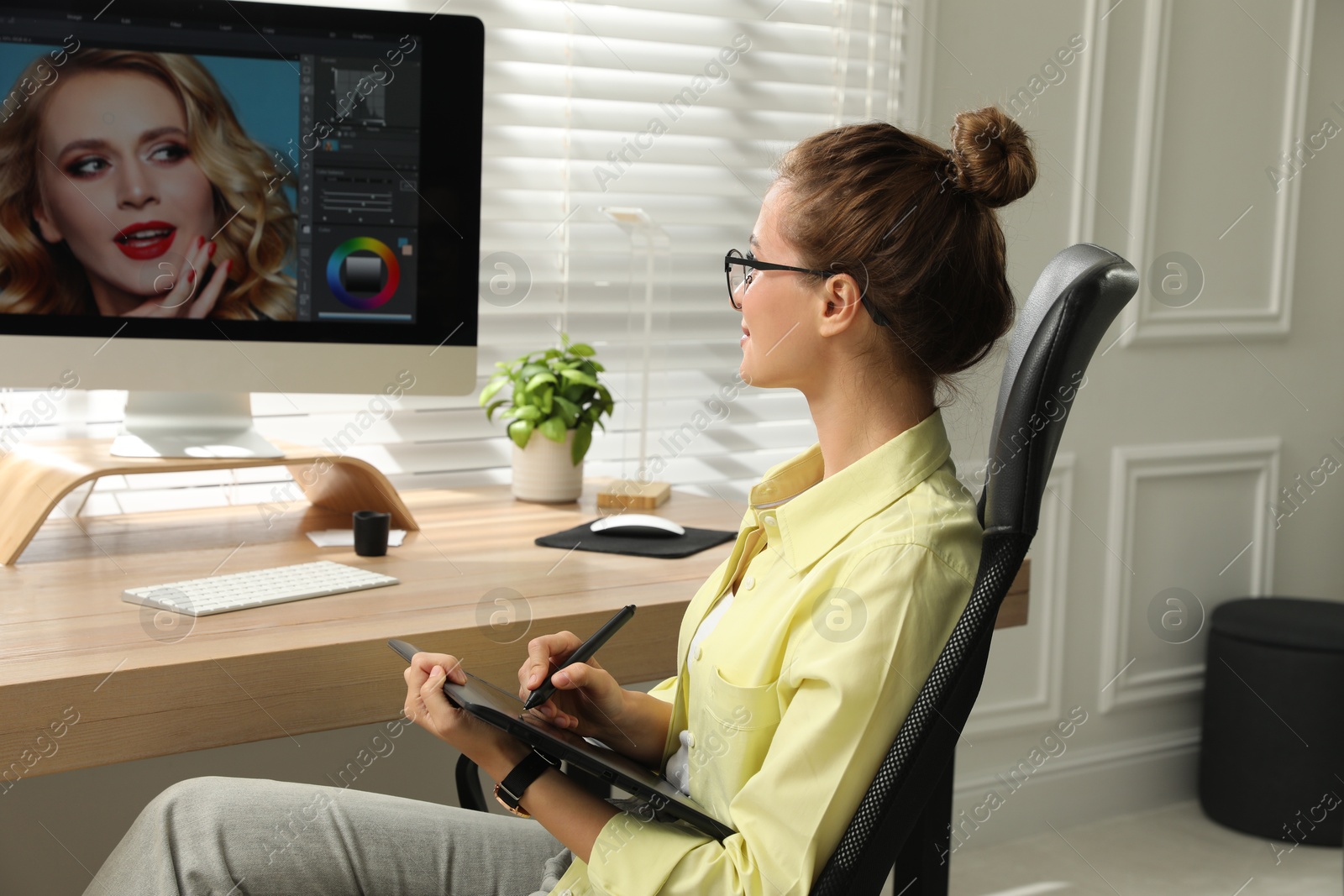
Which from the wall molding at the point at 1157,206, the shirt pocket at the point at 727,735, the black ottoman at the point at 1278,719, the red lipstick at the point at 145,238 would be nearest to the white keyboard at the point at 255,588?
the red lipstick at the point at 145,238

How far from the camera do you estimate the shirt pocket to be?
1.01 m

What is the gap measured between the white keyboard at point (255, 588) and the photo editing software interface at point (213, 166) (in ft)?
1.27

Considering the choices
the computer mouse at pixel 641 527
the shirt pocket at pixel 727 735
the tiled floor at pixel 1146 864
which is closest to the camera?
the shirt pocket at pixel 727 735

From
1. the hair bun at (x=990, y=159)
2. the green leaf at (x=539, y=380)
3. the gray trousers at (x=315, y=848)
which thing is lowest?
the gray trousers at (x=315, y=848)

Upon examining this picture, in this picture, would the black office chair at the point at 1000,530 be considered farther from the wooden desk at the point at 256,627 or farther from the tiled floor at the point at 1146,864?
the tiled floor at the point at 1146,864

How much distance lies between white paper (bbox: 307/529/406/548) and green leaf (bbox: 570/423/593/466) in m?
0.35

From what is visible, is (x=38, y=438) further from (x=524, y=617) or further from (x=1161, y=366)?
(x=1161, y=366)

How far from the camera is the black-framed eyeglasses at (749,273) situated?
3.71ft

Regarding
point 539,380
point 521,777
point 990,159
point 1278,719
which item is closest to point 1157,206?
Result: point 1278,719

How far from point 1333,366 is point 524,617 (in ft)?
8.19

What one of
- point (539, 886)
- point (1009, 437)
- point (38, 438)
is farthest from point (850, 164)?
point (38, 438)

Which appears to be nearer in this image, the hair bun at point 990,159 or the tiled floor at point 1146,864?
the hair bun at point 990,159

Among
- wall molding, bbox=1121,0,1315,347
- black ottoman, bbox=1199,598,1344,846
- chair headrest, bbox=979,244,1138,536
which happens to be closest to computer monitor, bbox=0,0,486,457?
chair headrest, bbox=979,244,1138,536

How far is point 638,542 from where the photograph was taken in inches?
68.8
